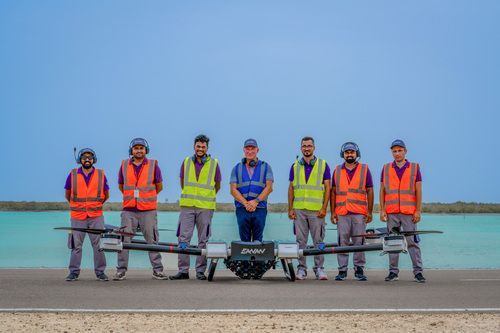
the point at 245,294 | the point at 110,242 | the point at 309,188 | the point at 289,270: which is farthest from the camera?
the point at 309,188

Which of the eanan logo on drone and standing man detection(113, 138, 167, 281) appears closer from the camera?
the eanan logo on drone

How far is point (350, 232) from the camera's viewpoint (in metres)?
15.4

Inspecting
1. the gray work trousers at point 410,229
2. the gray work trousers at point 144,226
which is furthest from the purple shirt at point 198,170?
the gray work trousers at point 410,229

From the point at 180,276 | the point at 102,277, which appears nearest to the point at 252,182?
the point at 180,276

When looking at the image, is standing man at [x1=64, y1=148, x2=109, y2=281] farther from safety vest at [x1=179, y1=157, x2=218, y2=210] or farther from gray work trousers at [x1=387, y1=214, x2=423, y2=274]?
gray work trousers at [x1=387, y1=214, x2=423, y2=274]

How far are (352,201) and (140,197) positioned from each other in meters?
3.97

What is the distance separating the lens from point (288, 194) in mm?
15594

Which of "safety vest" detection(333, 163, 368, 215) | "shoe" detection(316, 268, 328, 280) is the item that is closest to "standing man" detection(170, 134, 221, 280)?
"shoe" detection(316, 268, 328, 280)

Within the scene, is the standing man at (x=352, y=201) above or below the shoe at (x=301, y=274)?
above

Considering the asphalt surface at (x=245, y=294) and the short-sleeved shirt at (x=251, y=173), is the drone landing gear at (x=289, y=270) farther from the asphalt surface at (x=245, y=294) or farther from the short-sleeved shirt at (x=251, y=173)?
the short-sleeved shirt at (x=251, y=173)

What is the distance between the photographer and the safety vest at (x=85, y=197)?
15156 millimetres

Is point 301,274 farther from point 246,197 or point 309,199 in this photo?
point 246,197

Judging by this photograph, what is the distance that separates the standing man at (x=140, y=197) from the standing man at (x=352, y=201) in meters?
3.41

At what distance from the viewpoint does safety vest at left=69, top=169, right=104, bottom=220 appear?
1516cm
